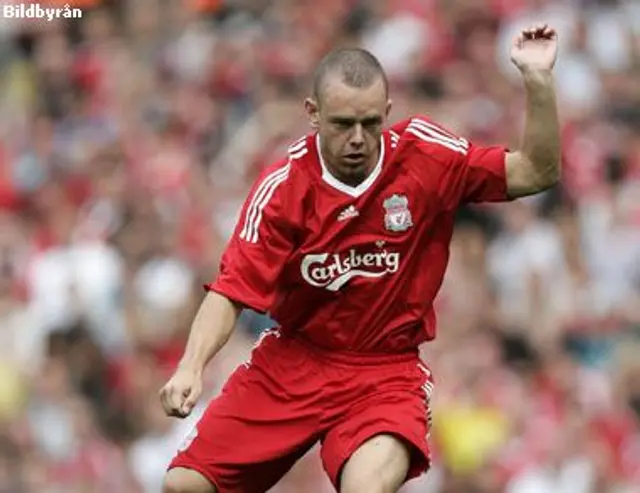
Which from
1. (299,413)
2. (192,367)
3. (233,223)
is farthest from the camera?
(233,223)

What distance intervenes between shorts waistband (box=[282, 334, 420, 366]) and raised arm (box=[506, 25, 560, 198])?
2.52 ft

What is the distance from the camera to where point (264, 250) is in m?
9.85

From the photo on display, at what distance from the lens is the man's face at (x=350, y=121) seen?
960 centimetres

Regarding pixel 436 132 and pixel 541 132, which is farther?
pixel 436 132

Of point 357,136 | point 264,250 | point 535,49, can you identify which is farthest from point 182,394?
point 535,49

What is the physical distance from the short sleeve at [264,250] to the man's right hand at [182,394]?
0.51m

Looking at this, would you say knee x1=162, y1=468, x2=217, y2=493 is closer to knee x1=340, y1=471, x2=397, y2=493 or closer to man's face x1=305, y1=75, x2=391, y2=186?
knee x1=340, y1=471, x2=397, y2=493

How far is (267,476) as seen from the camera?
10281 mm

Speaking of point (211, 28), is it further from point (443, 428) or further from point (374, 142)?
point (374, 142)

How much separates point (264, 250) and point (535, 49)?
4.23 ft

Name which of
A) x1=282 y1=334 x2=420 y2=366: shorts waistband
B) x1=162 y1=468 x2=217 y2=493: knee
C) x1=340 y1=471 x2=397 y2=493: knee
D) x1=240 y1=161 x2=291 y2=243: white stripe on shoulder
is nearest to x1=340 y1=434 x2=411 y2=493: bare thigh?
x1=340 y1=471 x2=397 y2=493: knee

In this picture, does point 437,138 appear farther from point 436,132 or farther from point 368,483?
point 368,483

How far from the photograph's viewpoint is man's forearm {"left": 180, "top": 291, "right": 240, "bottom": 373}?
959cm

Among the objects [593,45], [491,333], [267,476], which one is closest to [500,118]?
[593,45]
